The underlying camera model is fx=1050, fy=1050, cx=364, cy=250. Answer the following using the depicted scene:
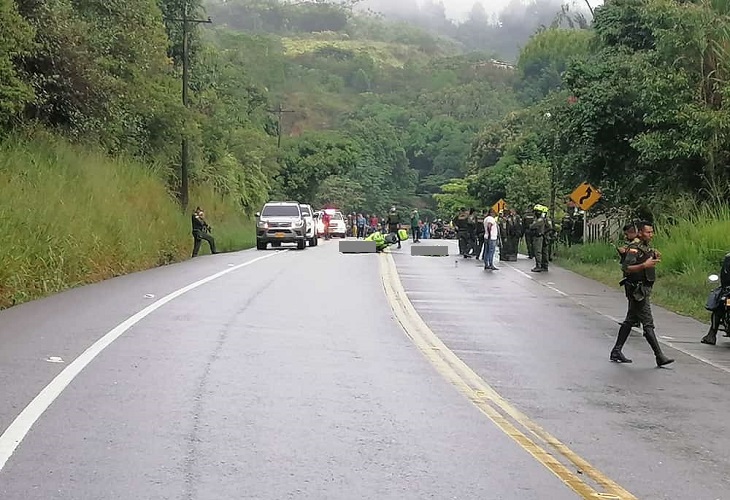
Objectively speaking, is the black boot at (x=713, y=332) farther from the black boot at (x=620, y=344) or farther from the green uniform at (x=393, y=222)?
the green uniform at (x=393, y=222)

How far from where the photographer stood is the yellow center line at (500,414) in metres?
6.88

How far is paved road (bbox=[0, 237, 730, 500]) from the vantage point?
6887 mm

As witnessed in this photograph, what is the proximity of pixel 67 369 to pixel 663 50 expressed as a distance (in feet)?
71.7

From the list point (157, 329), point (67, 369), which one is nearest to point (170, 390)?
point (67, 369)

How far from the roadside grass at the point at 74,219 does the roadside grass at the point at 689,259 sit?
38.5 ft

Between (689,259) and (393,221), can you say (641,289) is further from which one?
(393,221)

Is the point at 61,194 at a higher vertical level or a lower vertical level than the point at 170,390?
higher

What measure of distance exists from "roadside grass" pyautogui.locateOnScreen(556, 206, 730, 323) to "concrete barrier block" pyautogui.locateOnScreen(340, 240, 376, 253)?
39.3 ft

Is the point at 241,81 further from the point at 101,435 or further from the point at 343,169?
the point at 101,435

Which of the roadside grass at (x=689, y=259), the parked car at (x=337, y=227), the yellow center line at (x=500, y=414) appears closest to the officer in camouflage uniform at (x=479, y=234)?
the roadside grass at (x=689, y=259)

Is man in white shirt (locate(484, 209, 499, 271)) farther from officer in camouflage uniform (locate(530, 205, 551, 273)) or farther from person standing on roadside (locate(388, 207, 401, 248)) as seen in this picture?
person standing on roadside (locate(388, 207, 401, 248))

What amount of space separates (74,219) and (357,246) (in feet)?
54.8

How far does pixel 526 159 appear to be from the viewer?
241 ft

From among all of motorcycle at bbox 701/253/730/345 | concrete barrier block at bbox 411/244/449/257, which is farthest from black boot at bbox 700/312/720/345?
concrete barrier block at bbox 411/244/449/257
